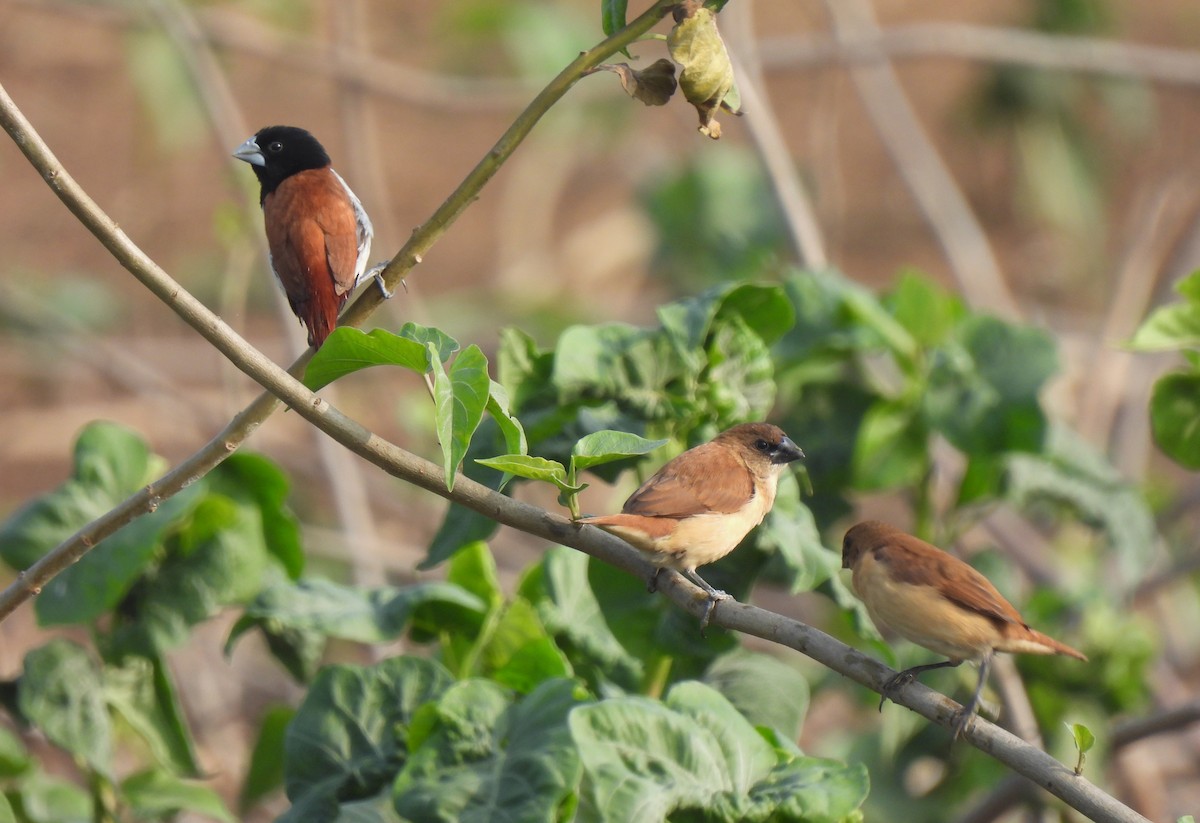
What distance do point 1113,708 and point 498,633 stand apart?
182 cm

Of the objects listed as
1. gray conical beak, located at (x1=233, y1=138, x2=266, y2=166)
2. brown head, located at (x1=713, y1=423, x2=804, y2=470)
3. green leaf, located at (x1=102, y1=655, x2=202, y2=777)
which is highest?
brown head, located at (x1=713, y1=423, x2=804, y2=470)

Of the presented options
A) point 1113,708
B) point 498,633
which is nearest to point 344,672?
point 498,633

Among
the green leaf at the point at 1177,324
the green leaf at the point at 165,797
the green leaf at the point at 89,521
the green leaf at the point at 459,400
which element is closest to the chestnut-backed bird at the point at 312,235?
the green leaf at the point at 459,400

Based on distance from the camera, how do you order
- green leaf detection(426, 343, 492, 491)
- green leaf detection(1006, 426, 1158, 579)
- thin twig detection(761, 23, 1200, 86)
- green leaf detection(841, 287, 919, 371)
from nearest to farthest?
green leaf detection(426, 343, 492, 491)
green leaf detection(841, 287, 919, 371)
green leaf detection(1006, 426, 1158, 579)
thin twig detection(761, 23, 1200, 86)

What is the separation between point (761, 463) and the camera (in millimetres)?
2846

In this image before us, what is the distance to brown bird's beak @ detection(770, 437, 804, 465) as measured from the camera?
2.88 metres

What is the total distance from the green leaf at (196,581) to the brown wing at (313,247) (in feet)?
2.65

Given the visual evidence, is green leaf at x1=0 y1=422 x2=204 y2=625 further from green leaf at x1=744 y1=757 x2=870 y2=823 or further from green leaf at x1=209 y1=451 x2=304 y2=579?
green leaf at x1=744 y1=757 x2=870 y2=823

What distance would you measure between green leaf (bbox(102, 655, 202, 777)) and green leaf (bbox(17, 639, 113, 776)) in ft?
0.36

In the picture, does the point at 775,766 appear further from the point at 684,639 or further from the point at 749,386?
the point at 749,386

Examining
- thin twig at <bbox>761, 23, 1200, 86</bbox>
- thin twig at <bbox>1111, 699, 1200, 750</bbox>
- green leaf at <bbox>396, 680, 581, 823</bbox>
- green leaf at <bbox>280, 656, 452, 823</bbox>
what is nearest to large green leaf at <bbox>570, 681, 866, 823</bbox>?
green leaf at <bbox>396, 680, 581, 823</bbox>

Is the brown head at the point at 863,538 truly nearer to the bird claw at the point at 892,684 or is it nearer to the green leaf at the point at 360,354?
the bird claw at the point at 892,684

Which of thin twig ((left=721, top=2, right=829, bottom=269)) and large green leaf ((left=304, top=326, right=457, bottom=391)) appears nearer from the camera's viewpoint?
large green leaf ((left=304, top=326, right=457, bottom=391))

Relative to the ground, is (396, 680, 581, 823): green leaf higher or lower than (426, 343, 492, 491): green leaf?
lower
